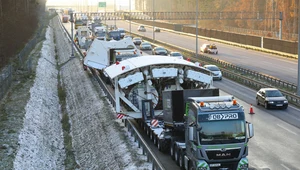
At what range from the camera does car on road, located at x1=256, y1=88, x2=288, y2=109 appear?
1391 inches

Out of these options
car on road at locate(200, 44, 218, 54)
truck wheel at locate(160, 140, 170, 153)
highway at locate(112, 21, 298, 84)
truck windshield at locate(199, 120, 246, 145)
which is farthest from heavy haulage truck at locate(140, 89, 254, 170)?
car on road at locate(200, 44, 218, 54)

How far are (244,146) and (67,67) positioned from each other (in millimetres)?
45418

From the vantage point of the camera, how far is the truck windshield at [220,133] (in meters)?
18.3

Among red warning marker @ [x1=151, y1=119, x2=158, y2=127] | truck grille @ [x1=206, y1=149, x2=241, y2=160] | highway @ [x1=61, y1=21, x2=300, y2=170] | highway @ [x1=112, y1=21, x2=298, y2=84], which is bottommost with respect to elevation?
highway @ [x1=112, y1=21, x2=298, y2=84]

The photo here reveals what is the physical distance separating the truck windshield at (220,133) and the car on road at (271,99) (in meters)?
17.5

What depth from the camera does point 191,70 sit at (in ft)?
87.5

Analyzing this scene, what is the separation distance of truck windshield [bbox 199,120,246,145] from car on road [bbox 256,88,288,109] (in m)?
17.5

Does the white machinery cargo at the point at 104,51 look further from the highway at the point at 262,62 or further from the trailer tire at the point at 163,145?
the trailer tire at the point at 163,145

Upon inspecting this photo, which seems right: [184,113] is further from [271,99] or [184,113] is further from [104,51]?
[104,51]

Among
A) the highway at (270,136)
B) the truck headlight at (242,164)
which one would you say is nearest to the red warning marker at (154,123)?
the highway at (270,136)

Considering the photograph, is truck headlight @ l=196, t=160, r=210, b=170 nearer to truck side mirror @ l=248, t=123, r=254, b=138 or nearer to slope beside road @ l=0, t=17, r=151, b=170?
truck side mirror @ l=248, t=123, r=254, b=138

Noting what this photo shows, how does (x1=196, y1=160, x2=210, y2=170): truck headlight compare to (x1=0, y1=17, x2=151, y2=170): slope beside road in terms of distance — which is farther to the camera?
(x1=0, y1=17, x2=151, y2=170): slope beside road

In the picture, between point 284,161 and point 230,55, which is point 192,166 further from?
point 230,55

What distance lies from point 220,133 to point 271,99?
17.9 metres
